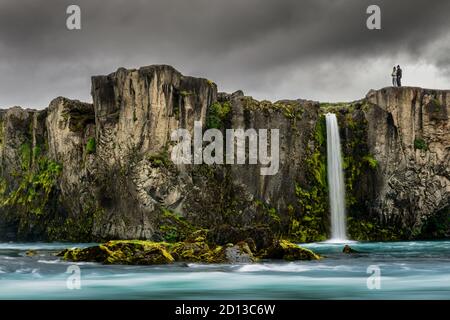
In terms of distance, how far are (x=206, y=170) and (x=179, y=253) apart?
763 inches

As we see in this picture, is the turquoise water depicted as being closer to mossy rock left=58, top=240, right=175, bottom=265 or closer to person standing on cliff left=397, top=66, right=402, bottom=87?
mossy rock left=58, top=240, right=175, bottom=265

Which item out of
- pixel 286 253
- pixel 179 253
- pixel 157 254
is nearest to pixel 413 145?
Result: pixel 286 253

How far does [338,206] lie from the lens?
172ft

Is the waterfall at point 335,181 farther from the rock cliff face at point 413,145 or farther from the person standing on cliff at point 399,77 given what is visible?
the person standing on cliff at point 399,77

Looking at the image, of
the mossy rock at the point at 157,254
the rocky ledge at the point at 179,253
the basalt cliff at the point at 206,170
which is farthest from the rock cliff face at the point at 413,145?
the mossy rock at the point at 157,254

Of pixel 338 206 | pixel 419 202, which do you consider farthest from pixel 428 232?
pixel 338 206

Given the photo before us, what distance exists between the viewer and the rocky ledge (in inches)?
1147

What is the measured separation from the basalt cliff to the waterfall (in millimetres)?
538

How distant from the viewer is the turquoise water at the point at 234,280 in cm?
2127

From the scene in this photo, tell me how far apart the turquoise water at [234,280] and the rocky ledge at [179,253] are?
0.94 m

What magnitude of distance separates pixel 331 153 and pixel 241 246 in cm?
2546

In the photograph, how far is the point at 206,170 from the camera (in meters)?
49.8

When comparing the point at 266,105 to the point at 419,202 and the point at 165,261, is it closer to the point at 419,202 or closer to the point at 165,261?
the point at 419,202

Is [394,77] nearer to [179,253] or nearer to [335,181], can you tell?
[335,181]
